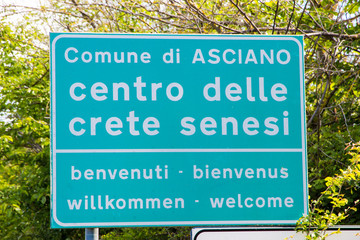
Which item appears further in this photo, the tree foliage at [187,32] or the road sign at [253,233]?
the tree foliage at [187,32]

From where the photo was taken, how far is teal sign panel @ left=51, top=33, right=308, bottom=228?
2296mm

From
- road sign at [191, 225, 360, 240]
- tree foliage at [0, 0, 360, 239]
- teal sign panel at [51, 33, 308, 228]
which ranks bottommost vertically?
road sign at [191, 225, 360, 240]

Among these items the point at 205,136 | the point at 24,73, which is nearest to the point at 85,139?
the point at 205,136

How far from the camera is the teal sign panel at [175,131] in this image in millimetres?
2296

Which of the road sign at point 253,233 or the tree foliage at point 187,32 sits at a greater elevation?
the tree foliage at point 187,32

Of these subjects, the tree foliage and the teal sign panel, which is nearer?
the teal sign panel

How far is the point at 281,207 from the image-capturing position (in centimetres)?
236

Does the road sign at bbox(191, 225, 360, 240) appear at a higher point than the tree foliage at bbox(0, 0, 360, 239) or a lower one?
lower

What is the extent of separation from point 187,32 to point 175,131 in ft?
14.1

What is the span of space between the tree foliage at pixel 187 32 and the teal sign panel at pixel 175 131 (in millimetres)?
364

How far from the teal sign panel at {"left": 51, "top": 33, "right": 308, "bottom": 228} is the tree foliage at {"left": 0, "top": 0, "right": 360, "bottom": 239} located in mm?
364

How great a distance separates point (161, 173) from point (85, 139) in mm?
393

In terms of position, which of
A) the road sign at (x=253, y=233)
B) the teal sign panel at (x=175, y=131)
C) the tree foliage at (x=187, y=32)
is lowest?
the road sign at (x=253, y=233)

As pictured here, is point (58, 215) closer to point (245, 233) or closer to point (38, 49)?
point (245, 233)
